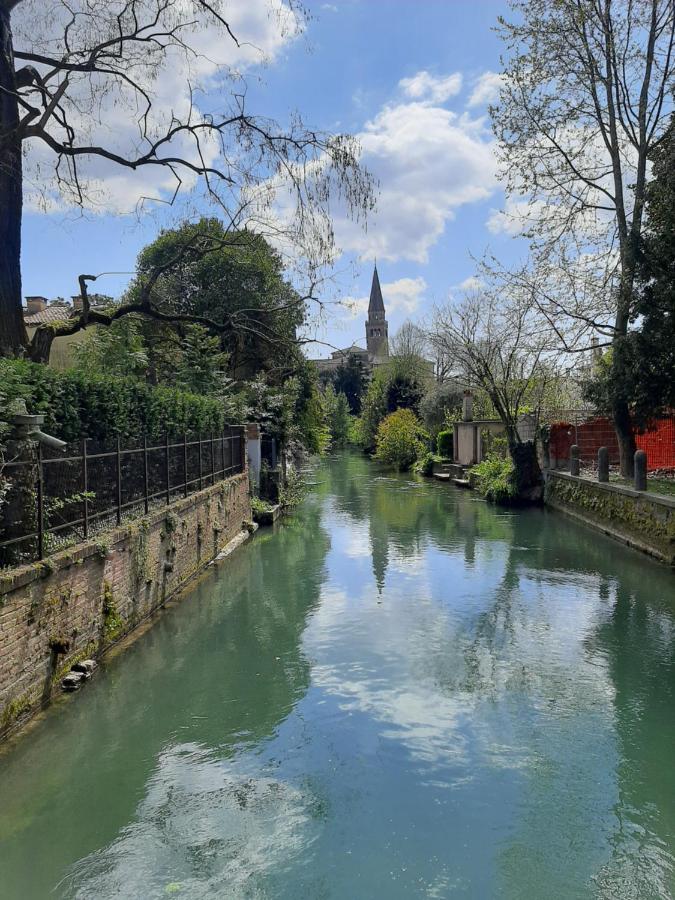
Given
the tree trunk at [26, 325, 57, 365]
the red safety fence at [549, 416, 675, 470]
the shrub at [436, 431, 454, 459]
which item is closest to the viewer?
the tree trunk at [26, 325, 57, 365]

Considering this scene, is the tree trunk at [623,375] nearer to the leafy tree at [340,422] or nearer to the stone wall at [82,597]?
the stone wall at [82,597]

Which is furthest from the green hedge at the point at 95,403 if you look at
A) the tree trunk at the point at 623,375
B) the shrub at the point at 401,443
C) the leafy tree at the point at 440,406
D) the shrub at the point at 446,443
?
the leafy tree at the point at 440,406

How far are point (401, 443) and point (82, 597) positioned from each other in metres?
30.1

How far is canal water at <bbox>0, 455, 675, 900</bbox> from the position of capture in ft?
13.1

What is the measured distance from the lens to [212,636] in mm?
8508

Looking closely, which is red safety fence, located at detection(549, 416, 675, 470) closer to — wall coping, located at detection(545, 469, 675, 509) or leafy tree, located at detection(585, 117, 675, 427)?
wall coping, located at detection(545, 469, 675, 509)

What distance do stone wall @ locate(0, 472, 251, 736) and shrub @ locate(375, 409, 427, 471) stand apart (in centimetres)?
2555

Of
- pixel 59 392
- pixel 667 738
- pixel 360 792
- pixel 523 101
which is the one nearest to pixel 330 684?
pixel 360 792

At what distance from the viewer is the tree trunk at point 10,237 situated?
33.2 ft

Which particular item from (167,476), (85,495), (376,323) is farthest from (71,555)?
(376,323)

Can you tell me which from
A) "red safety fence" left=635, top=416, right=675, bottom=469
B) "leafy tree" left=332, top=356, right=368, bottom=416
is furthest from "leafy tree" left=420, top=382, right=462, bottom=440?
"leafy tree" left=332, top=356, right=368, bottom=416

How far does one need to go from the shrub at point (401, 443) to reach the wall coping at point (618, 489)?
14808mm

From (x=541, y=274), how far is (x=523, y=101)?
179 inches

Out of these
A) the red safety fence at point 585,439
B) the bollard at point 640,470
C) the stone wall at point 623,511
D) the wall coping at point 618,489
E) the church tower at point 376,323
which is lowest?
the stone wall at point 623,511
